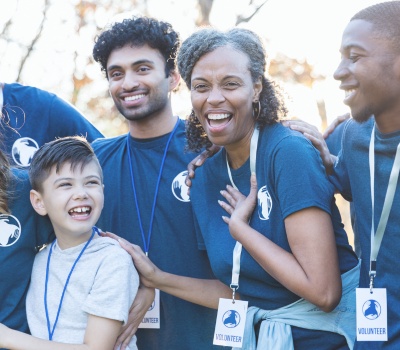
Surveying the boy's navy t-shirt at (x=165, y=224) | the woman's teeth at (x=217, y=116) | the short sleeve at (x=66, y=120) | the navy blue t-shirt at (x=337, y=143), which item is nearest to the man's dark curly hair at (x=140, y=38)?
the short sleeve at (x=66, y=120)

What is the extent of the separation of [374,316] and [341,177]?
2.60ft

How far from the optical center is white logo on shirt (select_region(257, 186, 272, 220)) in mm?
2340

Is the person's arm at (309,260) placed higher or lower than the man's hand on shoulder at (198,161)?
lower

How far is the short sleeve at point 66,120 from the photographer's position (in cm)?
346

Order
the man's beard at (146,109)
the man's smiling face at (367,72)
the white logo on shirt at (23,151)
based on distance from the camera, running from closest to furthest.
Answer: the man's smiling face at (367,72) → the white logo on shirt at (23,151) → the man's beard at (146,109)

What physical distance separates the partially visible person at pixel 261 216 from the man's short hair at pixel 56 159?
56 centimetres

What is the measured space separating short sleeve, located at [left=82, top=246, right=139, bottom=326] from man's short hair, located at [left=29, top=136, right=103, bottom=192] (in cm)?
53

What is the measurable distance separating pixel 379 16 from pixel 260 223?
3.63ft

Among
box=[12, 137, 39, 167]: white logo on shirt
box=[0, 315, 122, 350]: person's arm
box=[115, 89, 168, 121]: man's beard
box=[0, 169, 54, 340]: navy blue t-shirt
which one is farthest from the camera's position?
box=[115, 89, 168, 121]: man's beard

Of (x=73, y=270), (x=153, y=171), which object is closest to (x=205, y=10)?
(x=153, y=171)

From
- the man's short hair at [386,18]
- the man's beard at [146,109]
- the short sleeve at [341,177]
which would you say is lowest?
the short sleeve at [341,177]

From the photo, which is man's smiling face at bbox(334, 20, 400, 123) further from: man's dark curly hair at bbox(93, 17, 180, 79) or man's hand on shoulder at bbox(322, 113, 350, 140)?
man's dark curly hair at bbox(93, 17, 180, 79)

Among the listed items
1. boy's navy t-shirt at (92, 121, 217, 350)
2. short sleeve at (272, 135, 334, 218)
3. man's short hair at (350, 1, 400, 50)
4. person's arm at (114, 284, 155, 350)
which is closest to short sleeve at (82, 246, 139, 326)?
person's arm at (114, 284, 155, 350)

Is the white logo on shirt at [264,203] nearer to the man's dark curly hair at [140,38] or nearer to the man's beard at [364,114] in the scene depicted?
the man's beard at [364,114]
